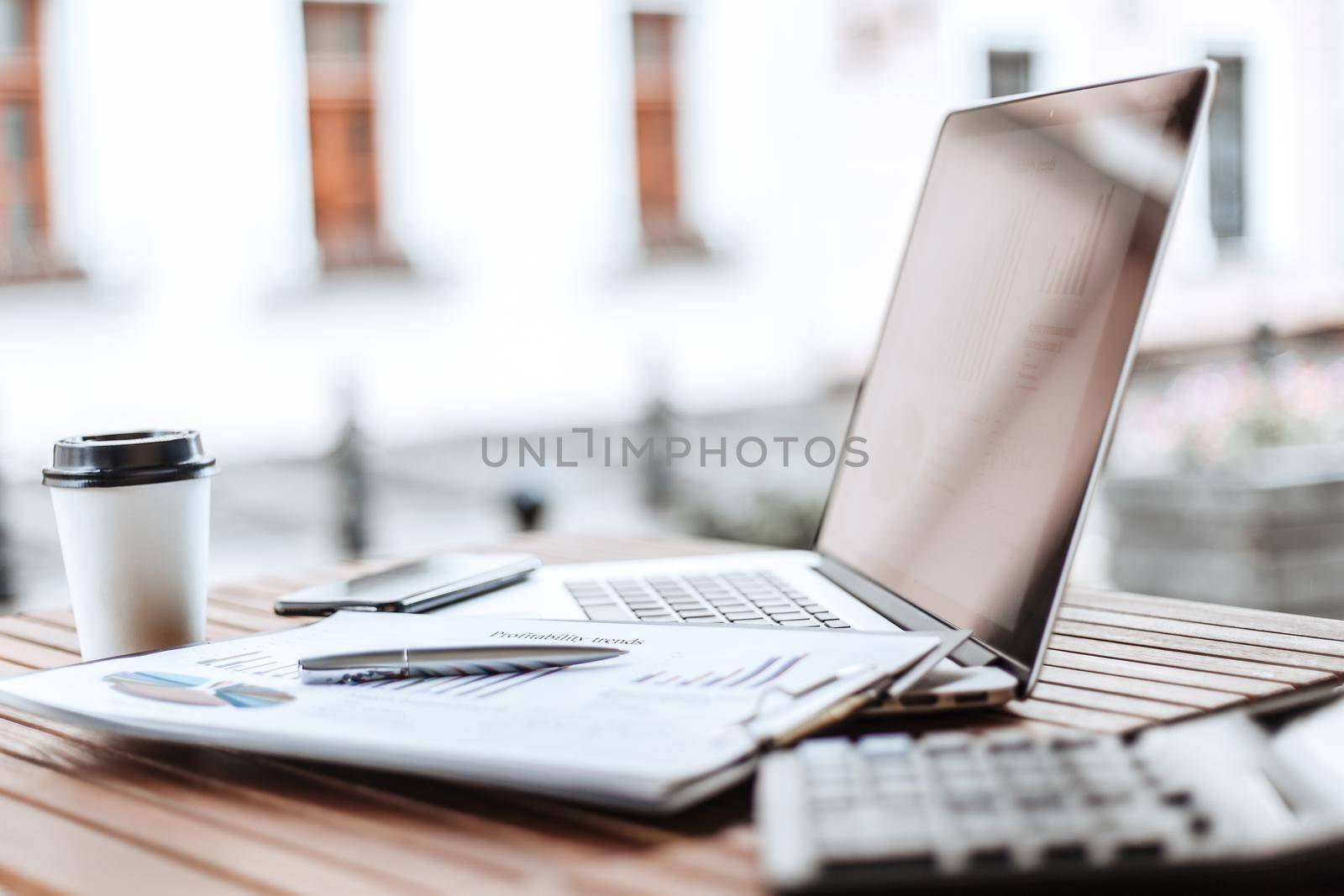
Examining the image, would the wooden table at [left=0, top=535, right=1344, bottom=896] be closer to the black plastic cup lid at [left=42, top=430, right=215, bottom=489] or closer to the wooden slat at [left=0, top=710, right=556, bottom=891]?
the wooden slat at [left=0, top=710, right=556, bottom=891]

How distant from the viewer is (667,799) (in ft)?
1.72

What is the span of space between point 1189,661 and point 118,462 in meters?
0.63

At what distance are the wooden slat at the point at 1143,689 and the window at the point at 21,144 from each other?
5467mm

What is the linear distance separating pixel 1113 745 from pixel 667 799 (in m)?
0.17

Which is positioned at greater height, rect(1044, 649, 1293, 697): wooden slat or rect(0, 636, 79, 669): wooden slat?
rect(1044, 649, 1293, 697): wooden slat

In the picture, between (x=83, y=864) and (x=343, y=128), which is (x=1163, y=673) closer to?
(x=83, y=864)

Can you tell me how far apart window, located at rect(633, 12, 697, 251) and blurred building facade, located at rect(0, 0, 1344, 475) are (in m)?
0.01

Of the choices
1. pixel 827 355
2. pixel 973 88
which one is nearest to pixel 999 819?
pixel 827 355

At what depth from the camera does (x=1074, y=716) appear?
65cm

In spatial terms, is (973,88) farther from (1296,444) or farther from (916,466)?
(916,466)

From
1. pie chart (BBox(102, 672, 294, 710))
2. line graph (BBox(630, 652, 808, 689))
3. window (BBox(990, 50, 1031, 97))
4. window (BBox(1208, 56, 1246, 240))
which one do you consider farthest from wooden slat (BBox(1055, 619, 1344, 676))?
window (BBox(1208, 56, 1246, 240))

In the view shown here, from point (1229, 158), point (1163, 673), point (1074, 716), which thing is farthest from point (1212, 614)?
point (1229, 158)

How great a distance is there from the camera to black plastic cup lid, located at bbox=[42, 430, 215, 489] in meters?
0.79

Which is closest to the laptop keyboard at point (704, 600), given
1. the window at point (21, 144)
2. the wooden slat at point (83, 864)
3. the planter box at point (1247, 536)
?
the wooden slat at point (83, 864)
